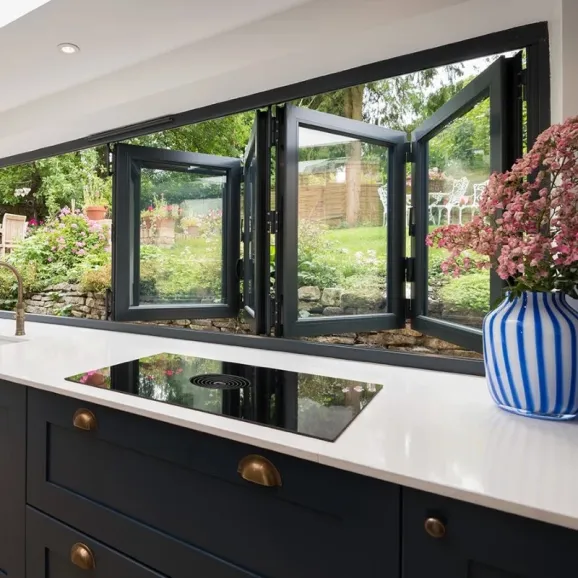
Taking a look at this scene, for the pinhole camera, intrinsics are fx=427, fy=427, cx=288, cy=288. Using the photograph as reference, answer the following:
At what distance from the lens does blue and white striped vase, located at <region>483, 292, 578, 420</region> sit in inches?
36.5

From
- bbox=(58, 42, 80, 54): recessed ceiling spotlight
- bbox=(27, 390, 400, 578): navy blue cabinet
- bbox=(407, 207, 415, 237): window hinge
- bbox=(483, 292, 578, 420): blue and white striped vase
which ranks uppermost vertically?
bbox=(58, 42, 80, 54): recessed ceiling spotlight

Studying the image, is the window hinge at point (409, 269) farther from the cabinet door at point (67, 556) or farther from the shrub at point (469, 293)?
the cabinet door at point (67, 556)

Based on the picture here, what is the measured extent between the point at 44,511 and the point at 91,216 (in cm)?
232

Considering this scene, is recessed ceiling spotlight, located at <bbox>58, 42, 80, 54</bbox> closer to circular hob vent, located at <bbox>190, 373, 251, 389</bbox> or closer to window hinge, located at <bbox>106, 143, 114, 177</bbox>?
window hinge, located at <bbox>106, 143, 114, 177</bbox>

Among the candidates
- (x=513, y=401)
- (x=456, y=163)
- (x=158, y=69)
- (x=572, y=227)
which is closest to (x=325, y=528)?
(x=513, y=401)

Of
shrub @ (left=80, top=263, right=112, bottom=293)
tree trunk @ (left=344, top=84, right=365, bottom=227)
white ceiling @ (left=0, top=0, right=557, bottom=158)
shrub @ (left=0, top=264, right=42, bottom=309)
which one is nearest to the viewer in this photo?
white ceiling @ (left=0, top=0, right=557, bottom=158)

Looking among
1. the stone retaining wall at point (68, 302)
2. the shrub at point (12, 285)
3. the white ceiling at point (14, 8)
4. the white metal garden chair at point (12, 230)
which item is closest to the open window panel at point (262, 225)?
the white ceiling at point (14, 8)

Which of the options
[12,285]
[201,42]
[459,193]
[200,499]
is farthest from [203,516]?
[12,285]

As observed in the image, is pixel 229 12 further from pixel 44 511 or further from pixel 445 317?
pixel 44 511

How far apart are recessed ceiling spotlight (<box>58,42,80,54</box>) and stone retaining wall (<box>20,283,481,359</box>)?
138 centimetres

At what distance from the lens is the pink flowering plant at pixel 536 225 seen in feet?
3.02

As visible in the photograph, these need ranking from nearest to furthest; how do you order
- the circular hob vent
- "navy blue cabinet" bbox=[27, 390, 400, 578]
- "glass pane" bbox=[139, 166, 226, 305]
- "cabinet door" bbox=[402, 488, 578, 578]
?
"cabinet door" bbox=[402, 488, 578, 578]
"navy blue cabinet" bbox=[27, 390, 400, 578]
the circular hob vent
"glass pane" bbox=[139, 166, 226, 305]

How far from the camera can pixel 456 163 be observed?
172cm

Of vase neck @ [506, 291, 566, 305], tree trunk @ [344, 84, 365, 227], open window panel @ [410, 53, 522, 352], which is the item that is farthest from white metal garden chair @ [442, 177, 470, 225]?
vase neck @ [506, 291, 566, 305]
